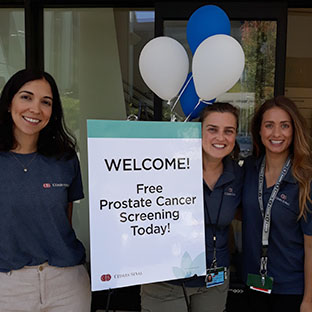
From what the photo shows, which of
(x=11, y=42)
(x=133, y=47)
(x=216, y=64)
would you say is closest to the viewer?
(x=216, y=64)

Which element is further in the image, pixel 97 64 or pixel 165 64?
pixel 97 64

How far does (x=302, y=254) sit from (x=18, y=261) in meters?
1.21

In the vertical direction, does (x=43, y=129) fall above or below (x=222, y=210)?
above

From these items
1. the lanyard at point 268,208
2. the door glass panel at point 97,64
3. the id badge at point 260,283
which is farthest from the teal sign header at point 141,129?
the door glass panel at point 97,64

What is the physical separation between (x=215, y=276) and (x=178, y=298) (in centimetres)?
19

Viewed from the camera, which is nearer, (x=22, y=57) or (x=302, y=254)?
(x=302, y=254)

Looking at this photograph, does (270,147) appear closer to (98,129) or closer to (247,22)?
(98,129)

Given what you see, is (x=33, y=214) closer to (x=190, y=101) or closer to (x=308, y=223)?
(x=190, y=101)

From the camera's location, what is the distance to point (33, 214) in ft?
4.76

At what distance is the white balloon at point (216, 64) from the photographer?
1558 millimetres

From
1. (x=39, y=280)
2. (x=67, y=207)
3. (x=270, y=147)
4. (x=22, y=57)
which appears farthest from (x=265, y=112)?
(x=22, y=57)

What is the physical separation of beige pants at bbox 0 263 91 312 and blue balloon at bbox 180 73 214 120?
3.00ft

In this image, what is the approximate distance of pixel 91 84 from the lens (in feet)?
13.0

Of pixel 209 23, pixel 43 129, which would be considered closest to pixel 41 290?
pixel 43 129
